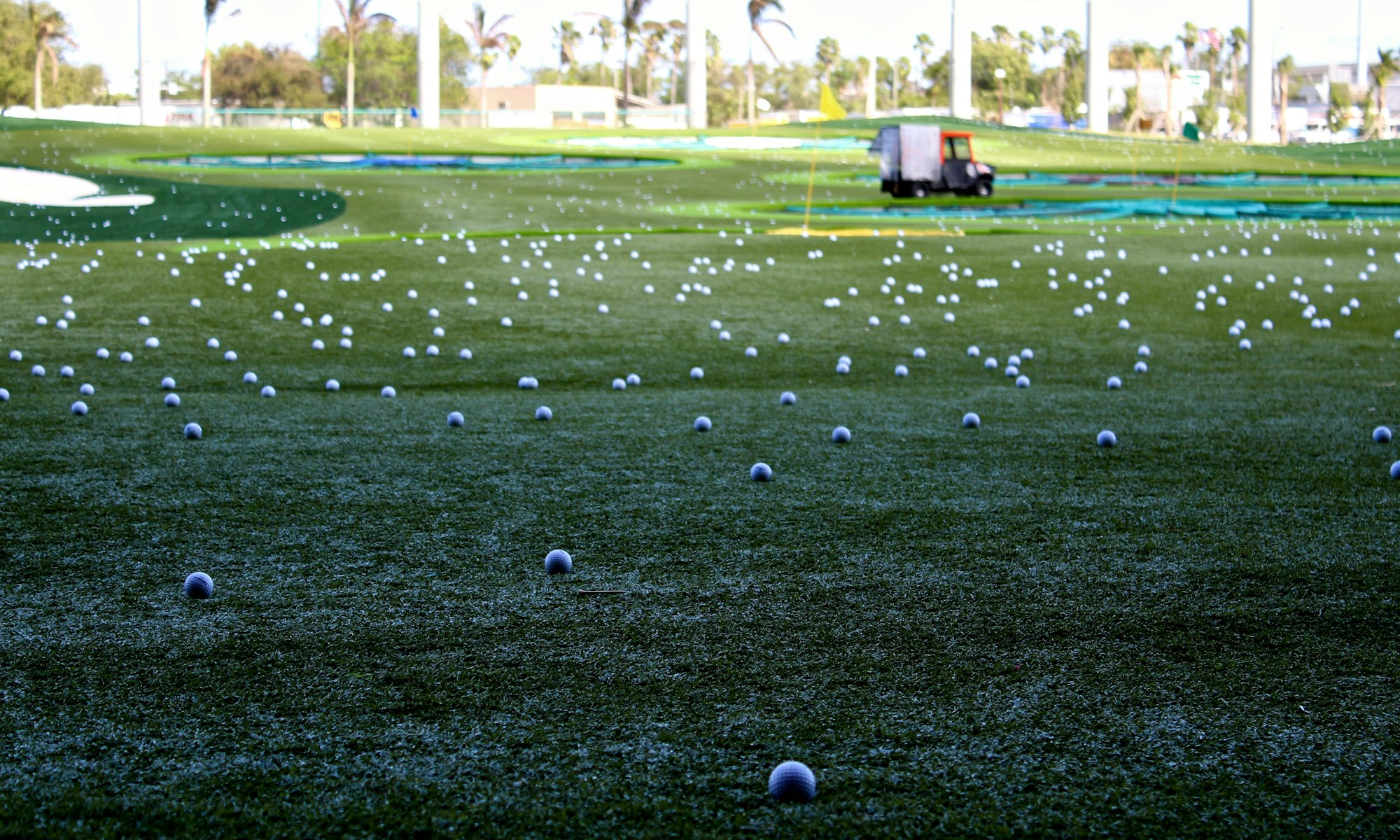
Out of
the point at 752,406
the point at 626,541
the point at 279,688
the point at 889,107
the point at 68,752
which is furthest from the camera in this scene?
the point at 889,107

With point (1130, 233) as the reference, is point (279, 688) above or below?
below

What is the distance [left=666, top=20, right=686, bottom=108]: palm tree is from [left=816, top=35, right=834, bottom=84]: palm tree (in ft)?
37.9

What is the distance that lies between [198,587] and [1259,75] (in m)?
63.3

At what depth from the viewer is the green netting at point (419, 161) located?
34.4 meters

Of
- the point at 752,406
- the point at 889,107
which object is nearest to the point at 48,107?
the point at 889,107

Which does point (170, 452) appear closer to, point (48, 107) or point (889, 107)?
point (48, 107)

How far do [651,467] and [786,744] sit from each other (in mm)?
2850

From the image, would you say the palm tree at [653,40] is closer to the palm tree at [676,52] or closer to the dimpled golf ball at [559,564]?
the palm tree at [676,52]

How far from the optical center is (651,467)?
5.85 meters

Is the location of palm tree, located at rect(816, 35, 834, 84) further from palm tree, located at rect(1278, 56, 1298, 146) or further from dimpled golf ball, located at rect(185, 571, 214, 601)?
dimpled golf ball, located at rect(185, 571, 214, 601)

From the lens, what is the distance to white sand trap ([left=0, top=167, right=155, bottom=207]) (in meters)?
23.3

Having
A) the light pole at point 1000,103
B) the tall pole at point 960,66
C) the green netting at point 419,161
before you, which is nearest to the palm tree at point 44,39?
the green netting at point 419,161

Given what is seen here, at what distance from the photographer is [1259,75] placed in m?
59.7

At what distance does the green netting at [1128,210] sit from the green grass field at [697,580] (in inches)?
468
